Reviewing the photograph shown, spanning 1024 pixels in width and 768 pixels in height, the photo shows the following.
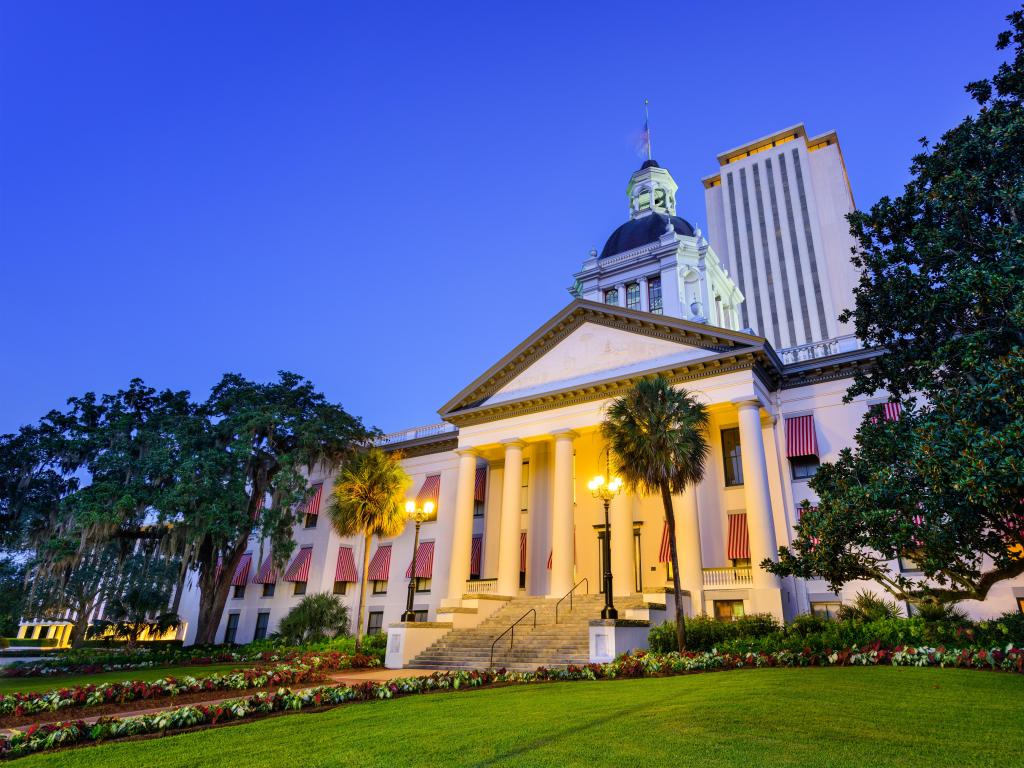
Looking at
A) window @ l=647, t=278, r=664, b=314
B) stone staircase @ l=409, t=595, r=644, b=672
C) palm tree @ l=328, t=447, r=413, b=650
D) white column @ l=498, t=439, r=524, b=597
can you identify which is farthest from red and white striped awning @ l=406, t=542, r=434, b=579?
window @ l=647, t=278, r=664, b=314

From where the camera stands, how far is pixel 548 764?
632 centimetres

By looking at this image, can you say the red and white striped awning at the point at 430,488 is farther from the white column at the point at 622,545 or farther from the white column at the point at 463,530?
the white column at the point at 622,545

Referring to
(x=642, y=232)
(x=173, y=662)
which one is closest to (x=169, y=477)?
(x=173, y=662)

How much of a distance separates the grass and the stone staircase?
8237 millimetres

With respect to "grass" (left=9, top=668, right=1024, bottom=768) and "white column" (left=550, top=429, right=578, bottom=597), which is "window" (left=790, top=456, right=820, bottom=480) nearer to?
"white column" (left=550, top=429, right=578, bottom=597)

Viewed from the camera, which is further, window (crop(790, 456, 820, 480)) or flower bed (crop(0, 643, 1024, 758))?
window (crop(790, 456, 820, 480))

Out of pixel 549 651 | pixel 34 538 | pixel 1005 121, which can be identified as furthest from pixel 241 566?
pixel 1005 121

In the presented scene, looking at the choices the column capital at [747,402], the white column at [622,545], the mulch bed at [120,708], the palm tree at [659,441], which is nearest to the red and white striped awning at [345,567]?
the white column at [622,545]

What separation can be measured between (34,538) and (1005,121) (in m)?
36.8

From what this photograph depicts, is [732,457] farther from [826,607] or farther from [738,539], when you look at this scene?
[826,607]

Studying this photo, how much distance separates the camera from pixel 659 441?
60.5 ft

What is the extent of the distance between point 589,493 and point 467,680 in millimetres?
15766

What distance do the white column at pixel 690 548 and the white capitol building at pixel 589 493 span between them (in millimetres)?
59

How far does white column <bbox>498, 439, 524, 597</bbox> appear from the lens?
2641cm
